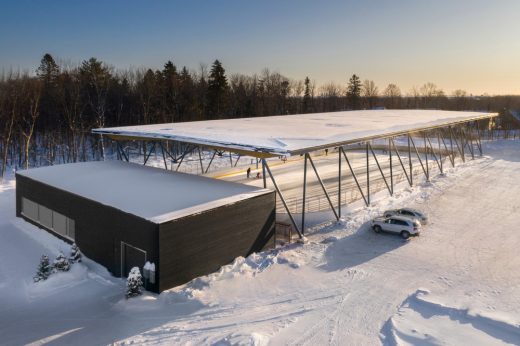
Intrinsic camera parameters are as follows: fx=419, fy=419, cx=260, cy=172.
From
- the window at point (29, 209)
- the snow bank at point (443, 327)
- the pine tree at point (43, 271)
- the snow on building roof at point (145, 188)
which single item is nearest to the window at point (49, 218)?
the window at point (29, 209)

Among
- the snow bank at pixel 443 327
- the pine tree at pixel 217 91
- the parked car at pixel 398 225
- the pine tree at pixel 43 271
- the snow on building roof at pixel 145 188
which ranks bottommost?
the snow bank at pixel 443 327

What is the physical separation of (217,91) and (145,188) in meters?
45.5

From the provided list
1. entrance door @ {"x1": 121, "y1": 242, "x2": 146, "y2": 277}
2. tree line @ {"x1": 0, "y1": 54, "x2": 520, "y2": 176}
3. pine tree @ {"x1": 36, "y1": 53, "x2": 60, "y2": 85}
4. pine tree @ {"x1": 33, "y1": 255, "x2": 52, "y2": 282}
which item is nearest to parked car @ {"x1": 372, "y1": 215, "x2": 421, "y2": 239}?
entrance door @ {"x1": 121, "y1": 242, "x2": 146, "y2": 277}

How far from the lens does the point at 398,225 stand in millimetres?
18938

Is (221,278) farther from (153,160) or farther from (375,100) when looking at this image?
(375,100)

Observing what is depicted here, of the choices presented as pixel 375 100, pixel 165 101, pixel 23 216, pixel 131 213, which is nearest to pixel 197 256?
pixel 131 213

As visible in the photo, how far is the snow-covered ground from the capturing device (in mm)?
10883

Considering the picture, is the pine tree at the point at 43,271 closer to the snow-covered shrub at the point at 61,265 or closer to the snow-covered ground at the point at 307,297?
the snow-covered shrub at the point at 61,265

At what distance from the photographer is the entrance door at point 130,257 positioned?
1405 cm

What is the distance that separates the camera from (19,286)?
1382 cm

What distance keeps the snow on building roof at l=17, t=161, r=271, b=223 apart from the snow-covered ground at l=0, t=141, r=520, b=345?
243 cm

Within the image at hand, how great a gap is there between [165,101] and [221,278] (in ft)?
152

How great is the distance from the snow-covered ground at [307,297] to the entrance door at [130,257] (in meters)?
0.70

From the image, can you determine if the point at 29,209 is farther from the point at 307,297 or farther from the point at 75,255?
the point at 307,297
